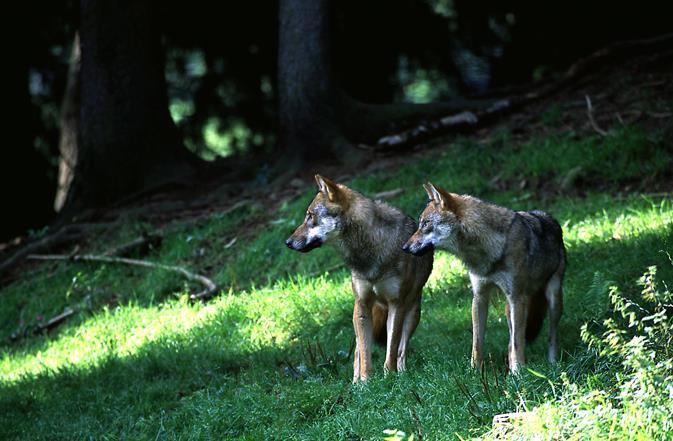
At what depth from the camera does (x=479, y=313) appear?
766 centimetres

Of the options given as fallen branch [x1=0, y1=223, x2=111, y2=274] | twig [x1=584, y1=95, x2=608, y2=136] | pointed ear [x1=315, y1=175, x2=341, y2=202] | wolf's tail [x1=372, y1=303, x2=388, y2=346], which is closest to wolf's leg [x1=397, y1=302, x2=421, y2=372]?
wolf's tail [x1=372, y1=303, x2=388, y2=346]

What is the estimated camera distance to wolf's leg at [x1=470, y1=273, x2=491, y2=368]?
7.61 meters

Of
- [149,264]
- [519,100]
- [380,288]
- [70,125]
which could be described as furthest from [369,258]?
[70,125]

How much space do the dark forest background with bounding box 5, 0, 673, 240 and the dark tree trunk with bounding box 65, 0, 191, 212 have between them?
2cm

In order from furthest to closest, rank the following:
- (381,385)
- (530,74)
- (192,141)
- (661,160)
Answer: (192,141) < (530,74) < (661,160) < (381,385)

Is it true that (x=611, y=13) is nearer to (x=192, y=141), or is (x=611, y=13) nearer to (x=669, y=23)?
(x=669, y=23)

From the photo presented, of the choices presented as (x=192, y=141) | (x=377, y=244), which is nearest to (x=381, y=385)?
(x=377, y=244)

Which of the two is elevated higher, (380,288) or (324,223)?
(324,223)

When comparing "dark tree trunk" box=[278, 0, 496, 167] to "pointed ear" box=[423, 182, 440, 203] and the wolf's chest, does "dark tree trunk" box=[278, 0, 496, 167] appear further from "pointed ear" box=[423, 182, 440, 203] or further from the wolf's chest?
"pointed ear" box=[423, 182, 440, 203]

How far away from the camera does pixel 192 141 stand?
18922mm

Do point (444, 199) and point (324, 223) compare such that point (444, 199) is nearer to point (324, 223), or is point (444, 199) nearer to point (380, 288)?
point (380, 288)

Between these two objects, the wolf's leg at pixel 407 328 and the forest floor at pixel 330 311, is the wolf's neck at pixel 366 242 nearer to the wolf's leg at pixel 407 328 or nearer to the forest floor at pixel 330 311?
the wolf's leg at pixel 407 328

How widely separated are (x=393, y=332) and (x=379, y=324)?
0.70 meters

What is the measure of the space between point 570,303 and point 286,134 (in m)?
6.41
